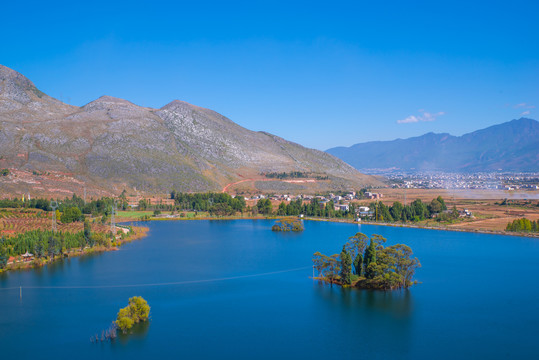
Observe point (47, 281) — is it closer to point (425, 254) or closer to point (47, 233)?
point (47, 233)

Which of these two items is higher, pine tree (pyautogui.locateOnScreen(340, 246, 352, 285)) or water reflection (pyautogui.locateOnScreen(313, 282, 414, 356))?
pine tree (pyautogui.locateOnScreen(340, 246, 352, 285))

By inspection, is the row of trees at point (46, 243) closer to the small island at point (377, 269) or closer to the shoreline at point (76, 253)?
the shoreline at point (76, 253)

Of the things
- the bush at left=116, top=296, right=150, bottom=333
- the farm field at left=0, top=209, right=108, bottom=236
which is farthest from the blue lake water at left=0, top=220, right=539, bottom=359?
the farm field at left=0, top=209, right=108, bottom=236

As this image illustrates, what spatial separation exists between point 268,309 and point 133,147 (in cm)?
9029

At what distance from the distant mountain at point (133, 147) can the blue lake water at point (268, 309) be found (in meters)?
53.5

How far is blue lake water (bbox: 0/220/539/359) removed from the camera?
71.1ft

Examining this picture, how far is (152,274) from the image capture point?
113ft

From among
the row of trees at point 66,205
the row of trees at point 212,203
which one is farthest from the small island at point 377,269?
the row of trees at point 212,203

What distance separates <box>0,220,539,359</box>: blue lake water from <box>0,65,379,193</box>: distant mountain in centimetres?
5350

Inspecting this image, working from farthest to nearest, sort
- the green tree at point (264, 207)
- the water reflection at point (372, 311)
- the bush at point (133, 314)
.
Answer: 1. the green tree at point (264, 207)
2. the bush at point (133, 314)
3. the water reflection at point (372, 311)

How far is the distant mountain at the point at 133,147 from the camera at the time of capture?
96250 millimetres

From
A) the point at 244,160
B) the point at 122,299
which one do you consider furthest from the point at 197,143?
the point at 122,299

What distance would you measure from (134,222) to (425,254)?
38980 millimetres

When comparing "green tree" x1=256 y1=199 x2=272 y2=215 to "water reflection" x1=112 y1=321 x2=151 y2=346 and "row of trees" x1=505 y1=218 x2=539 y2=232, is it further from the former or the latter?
"water reflection" x1=112 y1=321 x2=151 y2=346
